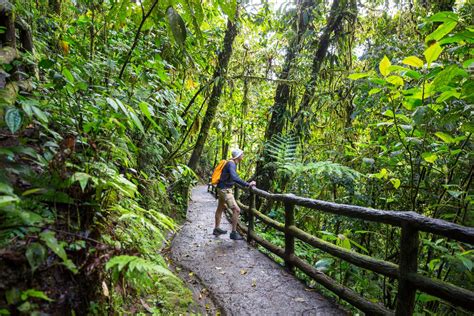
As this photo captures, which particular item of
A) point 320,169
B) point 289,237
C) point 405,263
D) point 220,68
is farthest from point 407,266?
point 220,68

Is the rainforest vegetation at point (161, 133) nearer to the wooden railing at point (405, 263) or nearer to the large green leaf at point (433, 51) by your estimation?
the large green leaf at point (433, 51)

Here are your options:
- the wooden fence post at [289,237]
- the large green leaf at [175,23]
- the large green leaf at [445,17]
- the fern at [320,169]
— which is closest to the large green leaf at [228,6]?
the large green leaf at [175,23]

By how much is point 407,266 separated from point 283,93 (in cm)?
684

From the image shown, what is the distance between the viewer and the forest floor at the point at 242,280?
147 inches

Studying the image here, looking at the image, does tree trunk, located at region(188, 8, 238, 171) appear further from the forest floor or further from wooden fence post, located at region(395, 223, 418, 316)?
wooden fence post, located at region(395, 223, 418, 316)

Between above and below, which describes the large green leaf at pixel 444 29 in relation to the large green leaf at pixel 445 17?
below

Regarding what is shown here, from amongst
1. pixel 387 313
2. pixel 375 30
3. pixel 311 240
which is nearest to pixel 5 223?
pixel 387 313

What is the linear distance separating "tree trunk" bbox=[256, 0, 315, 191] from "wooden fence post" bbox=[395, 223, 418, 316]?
533 centimetres

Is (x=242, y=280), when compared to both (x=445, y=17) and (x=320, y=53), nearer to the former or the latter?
(x=445, y=17)

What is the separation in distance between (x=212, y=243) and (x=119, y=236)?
13.2ft

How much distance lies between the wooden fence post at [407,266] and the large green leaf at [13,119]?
10.5ft

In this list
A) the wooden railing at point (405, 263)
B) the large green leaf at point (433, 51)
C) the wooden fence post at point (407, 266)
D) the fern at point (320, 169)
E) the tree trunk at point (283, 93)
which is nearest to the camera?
the wooden railing at point (405, 263)

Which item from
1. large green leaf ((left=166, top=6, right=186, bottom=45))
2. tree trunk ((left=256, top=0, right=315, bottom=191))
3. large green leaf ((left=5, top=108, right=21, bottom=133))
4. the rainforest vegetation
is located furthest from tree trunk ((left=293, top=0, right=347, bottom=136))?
large green leaf ((left=5, top=108, right=21, bottom=133))

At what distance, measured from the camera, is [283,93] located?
8992 mm
